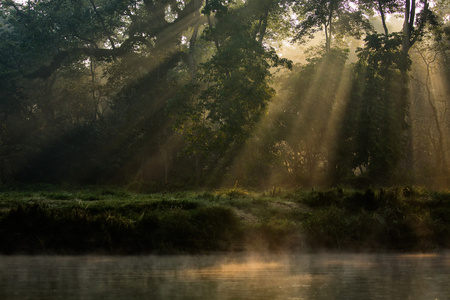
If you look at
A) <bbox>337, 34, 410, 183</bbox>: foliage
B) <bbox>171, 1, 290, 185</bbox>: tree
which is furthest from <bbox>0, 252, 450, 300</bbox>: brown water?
<bbox>337, 34, 410, 183</bbox>: foliage

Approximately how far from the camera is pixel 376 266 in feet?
32.9

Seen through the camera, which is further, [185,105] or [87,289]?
[185,105]

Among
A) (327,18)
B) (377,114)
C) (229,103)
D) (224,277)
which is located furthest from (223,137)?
(224,277)

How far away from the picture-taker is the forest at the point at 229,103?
1181 inches

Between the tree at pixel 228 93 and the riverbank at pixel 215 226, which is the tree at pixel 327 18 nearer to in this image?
the tree at pixel 228 93

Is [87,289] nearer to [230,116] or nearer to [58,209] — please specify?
[58,209]

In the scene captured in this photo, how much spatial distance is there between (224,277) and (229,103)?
20.8 metres

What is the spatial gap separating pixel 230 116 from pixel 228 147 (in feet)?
7.37

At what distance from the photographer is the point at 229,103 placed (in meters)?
28.5

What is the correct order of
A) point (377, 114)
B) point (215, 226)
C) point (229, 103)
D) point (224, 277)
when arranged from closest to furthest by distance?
point (224, 277) < point (215, 226) < point (229, 103) < point (377, 114)

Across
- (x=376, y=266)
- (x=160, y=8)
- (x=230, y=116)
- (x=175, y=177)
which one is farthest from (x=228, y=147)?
(x=376, y=266)

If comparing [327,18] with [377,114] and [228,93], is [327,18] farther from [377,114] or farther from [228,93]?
[228,93]

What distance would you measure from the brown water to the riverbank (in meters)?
0.78

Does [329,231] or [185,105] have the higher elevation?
[185,105]
